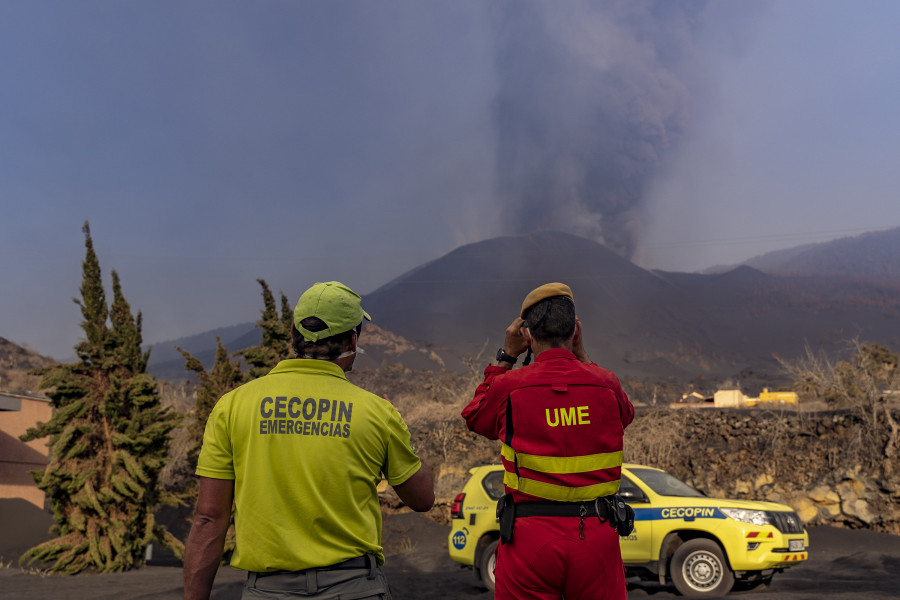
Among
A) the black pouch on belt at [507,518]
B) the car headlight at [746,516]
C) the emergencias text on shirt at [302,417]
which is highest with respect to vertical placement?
the emergencias text on shirt at [302,417]

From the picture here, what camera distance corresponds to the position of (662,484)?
11.1 meters

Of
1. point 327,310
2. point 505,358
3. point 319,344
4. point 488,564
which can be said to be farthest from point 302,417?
point 488,564

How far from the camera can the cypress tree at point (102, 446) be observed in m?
13.6

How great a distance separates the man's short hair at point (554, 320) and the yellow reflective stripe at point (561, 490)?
0.69 metres

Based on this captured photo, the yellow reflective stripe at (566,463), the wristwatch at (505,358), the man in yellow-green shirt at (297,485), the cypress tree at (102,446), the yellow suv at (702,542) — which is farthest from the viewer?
the cypress tree at (102,446)

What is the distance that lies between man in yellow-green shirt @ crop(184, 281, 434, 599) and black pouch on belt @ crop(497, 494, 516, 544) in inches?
34.7

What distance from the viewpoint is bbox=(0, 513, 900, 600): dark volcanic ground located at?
10.2 meters

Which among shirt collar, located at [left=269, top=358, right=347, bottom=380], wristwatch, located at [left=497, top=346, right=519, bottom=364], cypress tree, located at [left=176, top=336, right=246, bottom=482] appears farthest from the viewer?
cypress tree, located at [left=176, top=336, right=246, bottom=482]

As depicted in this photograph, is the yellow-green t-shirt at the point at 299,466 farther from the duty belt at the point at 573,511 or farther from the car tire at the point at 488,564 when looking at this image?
the car tire at the point at 488,564

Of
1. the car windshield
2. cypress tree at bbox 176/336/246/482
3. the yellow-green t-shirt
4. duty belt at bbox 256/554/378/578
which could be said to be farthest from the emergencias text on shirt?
cypress tree at bbox 176/336/246/482

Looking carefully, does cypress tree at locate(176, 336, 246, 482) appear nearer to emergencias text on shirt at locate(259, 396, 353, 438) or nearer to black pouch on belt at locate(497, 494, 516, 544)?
black pouch on belt at locate(497, 494, 516, 544)

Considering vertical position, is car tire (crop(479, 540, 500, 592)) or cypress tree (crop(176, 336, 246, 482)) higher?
cypress tree (crop(176, 336, 246, 482))

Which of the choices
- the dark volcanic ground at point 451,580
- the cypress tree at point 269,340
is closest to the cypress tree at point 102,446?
the dark volcanic ground at point 451,580

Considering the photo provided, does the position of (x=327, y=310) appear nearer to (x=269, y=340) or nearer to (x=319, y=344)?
(x=319, y=344)
